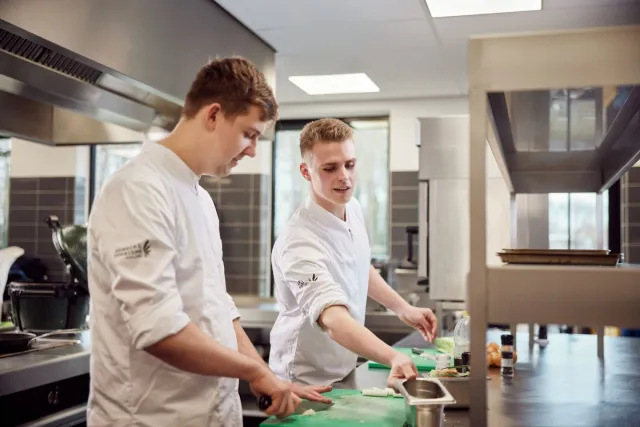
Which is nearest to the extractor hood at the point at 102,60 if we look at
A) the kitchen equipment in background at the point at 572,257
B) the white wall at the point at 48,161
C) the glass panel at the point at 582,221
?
the kitchen equipment in background at the point at 572,257

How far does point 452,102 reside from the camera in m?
5.70

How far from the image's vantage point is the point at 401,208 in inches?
225

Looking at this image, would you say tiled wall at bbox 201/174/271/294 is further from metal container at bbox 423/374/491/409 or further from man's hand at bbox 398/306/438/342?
metal container at bbox 423/374/491/409

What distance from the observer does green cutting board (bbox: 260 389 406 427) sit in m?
1.58

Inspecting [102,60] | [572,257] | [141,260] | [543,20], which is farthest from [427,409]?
[543,20]

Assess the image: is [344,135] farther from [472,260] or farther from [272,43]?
[272,43]

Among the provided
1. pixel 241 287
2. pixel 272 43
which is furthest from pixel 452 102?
pixel 241 287

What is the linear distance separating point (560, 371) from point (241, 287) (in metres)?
3.96

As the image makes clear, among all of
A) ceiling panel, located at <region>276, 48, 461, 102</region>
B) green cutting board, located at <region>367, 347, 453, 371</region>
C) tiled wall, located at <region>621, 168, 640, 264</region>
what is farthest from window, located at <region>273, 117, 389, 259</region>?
green cutting board, located at <region>367, 347, 453, 371</region>

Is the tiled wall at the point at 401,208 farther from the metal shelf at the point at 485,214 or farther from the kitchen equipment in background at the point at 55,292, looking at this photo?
the metal shelf at the point at 485,214

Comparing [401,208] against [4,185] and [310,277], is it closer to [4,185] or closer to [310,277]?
[4,185]

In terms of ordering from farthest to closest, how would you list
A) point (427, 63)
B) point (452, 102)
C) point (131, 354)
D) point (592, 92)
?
1. point (452, 102)
2. point (427, 63)
3. point (592, 92)
4. point (131, 354)

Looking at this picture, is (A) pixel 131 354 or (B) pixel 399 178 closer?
(A) pixel 131 354

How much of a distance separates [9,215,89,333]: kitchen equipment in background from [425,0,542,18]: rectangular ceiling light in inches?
83.3
